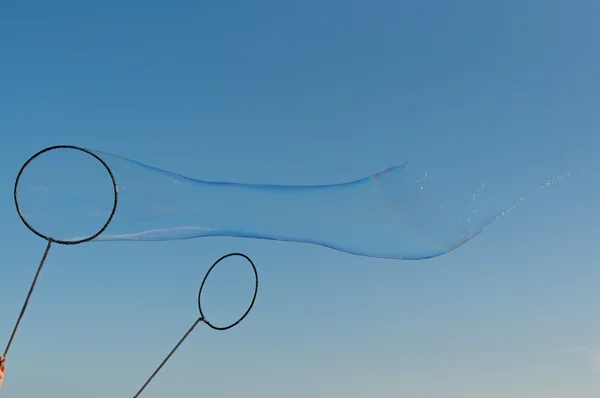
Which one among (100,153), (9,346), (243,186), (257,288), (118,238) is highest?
(243,186)

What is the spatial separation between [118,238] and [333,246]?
4141mm

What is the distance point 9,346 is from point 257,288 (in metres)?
4.48

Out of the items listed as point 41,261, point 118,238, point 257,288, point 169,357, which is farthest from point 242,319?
point 41,261

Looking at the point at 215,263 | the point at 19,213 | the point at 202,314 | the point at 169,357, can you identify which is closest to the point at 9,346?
the point at 19,213

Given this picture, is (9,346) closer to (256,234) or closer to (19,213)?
(19,213)

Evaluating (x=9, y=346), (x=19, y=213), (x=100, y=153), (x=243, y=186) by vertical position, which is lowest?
(x=9, y=346)

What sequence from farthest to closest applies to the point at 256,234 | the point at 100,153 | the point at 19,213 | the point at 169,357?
the point at 256,234
the point at 100,153
the point at 169,357
the point at 19,213

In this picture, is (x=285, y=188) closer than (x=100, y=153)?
No

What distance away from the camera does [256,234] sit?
1376 centimetres

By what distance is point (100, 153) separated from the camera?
11.9 m

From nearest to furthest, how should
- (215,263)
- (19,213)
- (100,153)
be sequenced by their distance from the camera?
(19,213), (215,263), (100,153)

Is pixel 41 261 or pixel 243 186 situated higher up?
pixel 243 186

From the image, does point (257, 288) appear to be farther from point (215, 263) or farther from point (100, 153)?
point (100, 153)

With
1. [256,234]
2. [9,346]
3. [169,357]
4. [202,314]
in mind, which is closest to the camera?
Result: [9,346]
